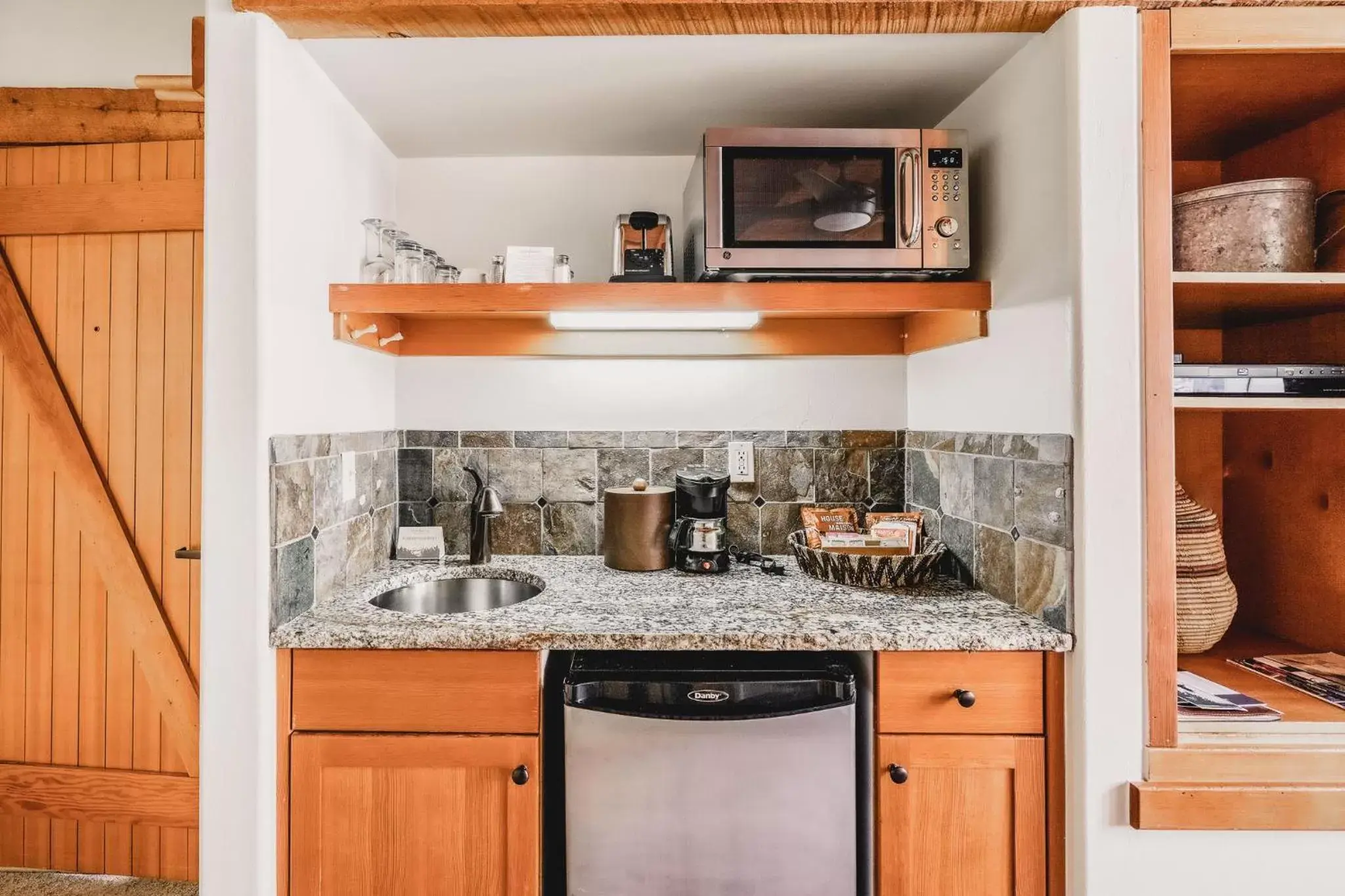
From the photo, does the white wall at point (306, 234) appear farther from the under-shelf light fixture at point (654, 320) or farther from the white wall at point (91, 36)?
the white wall at point (91, 36)

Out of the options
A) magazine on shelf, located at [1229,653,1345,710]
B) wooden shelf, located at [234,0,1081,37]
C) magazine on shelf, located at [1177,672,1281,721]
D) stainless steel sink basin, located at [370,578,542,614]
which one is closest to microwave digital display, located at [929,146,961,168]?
wooden shelf, located at [234,0,1081,37]

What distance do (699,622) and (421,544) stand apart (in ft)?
3.19

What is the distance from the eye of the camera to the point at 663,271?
66.8 inches

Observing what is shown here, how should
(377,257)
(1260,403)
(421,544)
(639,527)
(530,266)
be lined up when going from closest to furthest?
(1260,403)
(530,266)
(377,257)
(639,527)
(421,544)

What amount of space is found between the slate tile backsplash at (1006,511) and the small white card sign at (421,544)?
140 centimetres

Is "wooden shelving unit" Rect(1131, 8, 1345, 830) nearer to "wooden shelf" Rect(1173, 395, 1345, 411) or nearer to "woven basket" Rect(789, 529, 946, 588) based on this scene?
"wooden shelf" Rect(1173, 395, 1345, 411)

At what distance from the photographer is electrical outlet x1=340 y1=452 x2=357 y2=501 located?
1.64m

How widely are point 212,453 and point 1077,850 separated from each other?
184cm

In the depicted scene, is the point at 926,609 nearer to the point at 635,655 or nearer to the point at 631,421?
the point at 635,655

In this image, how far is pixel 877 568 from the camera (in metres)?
1.65

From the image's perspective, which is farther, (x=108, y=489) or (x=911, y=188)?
(x=108, y=489)

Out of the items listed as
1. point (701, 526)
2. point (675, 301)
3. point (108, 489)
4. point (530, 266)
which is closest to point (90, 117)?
point (108, 489)

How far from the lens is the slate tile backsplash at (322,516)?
1.36 m

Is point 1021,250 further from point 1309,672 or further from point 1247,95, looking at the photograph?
point 1309,672
